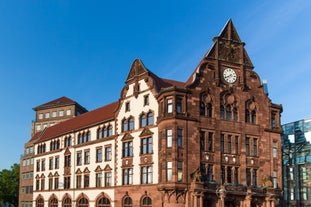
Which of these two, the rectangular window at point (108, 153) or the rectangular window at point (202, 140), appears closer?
the rectangular window at point (202, 140)

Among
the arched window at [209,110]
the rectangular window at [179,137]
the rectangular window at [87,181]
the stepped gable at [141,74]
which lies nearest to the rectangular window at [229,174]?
the arched window at [209,110]

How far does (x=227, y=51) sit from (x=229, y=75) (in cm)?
298

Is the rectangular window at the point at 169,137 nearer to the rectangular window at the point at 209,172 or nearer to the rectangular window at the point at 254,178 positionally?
the rectangular window at the point at 209,172

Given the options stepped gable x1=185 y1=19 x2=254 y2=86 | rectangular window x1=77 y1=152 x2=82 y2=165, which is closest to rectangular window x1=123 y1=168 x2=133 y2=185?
rectangular window x1=77 y1=152 x2=82 y2=165

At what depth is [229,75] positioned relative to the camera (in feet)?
184

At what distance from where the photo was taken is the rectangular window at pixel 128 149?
5742 cm

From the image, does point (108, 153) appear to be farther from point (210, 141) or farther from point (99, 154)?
point (210, 141)

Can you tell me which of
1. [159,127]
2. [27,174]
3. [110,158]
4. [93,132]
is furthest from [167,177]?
[27,174]

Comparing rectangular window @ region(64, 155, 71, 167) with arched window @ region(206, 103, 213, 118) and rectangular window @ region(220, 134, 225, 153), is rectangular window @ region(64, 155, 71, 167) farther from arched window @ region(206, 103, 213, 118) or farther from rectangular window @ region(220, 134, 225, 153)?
rectangular window @ region(220, 134, 225, 153)

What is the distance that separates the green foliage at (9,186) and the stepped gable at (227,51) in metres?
63.8

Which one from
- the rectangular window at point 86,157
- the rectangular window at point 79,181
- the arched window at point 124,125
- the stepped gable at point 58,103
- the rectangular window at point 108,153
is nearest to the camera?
the arched window at point 124,125

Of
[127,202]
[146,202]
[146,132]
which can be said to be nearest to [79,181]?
[127,202]

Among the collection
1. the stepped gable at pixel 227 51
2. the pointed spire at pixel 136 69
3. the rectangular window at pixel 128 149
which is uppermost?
the stepped gable at pixel 227 51

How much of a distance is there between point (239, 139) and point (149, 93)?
12054 millimetres
